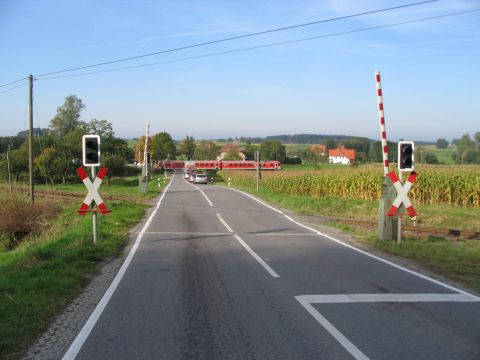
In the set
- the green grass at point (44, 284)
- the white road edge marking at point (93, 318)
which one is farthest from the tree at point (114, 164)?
the white road edge marking at point (93, 318)

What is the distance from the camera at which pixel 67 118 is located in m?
116

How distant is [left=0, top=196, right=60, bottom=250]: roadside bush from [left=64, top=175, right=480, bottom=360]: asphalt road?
12.4 meters

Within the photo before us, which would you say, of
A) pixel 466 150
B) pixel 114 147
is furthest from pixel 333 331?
pixel 114 147

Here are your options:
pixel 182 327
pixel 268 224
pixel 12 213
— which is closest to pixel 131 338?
pixel 182 327

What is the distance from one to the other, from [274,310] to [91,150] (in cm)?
742

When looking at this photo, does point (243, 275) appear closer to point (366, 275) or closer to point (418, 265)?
point (366, 275)

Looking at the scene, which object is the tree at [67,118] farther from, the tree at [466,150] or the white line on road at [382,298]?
the white line on road at [382,298]

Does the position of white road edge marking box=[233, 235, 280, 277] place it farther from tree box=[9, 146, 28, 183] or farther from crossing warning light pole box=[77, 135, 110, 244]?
tree box=[9, 146, 28, 183]

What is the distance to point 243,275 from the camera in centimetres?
937

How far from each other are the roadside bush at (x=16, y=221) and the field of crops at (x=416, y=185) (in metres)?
17.4

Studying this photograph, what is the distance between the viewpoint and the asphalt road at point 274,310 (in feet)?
18.0

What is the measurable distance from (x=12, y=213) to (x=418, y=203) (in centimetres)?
1946

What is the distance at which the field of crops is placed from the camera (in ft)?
82.5

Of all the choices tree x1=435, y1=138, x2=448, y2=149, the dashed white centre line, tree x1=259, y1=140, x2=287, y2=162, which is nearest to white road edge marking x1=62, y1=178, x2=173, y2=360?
the dashed white centre line
